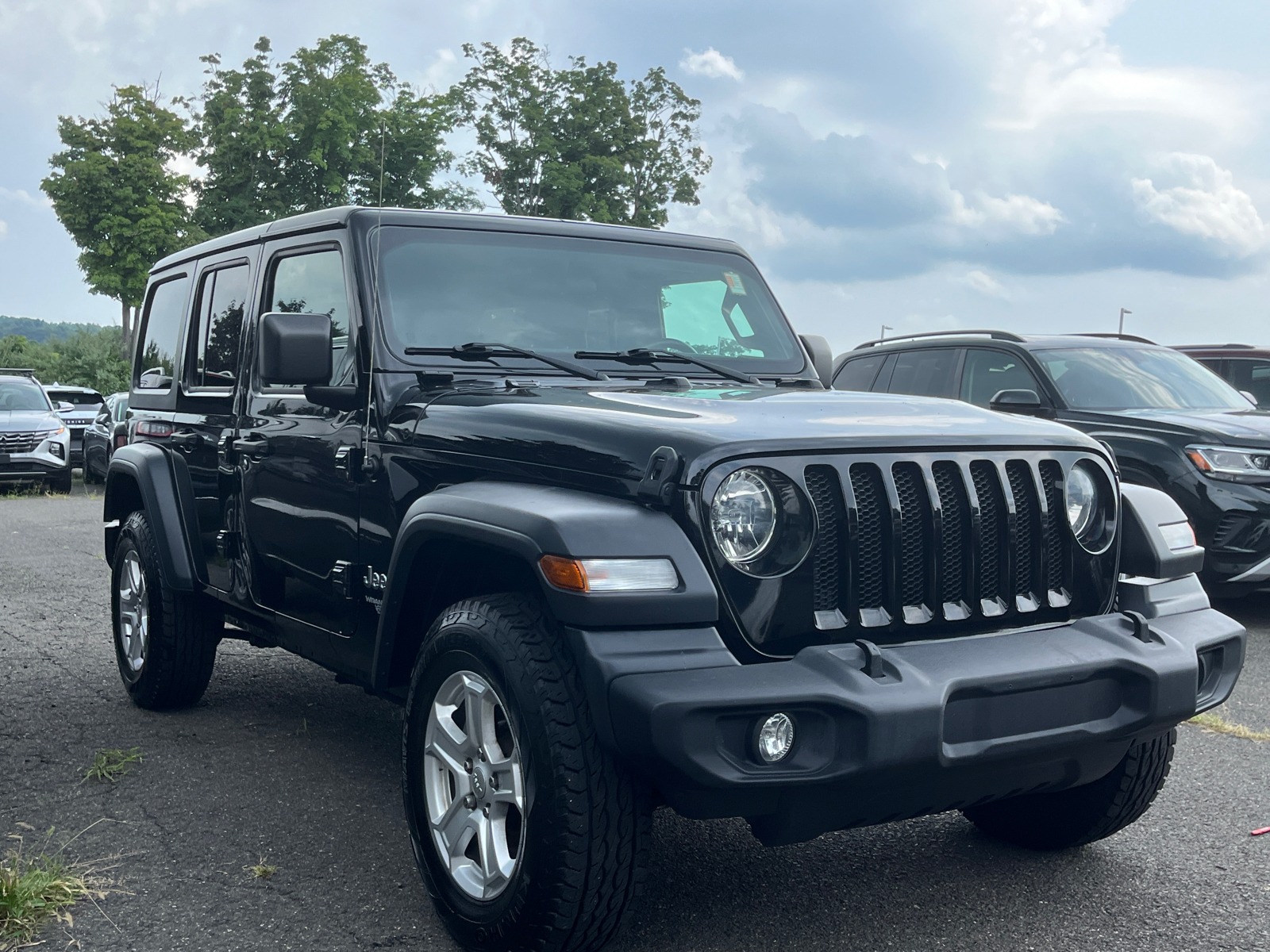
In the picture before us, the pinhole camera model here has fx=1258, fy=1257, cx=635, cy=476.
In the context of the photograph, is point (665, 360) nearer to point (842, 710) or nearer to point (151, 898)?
point (842, 710)

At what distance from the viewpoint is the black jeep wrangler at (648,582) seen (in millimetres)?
2688

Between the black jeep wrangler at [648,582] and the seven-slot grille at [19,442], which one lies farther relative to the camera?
the seven-slot grille at [19,442]

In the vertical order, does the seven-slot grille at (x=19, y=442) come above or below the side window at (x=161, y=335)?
Result: below

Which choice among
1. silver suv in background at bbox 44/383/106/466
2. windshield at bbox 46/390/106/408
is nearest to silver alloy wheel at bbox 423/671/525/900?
silver suv in background at bbox 44/383/106/466

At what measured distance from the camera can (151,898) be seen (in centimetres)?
344

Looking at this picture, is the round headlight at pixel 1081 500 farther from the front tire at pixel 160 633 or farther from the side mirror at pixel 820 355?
the front tire at pixel 160 633

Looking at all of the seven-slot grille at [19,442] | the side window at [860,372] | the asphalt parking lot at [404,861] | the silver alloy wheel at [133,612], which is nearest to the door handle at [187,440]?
the silver alloy wheel at [133,612]

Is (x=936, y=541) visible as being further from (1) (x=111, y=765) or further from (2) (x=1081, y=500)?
(1) (x=111, y=765)

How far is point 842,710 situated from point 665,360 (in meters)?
1.85

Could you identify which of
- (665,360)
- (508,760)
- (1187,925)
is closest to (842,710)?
(508,760)

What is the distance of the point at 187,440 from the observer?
5.14 m

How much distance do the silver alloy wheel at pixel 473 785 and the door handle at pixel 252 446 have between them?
163 centimetres

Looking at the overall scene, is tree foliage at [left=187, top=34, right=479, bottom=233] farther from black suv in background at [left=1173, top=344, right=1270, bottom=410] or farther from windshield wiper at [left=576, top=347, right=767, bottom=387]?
windshield wiper at [left=576, top=347, right=767, bottom=387]

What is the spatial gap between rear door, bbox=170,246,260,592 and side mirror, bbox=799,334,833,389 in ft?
6.96
